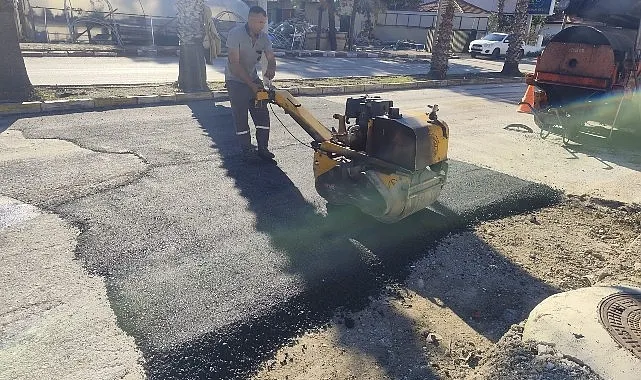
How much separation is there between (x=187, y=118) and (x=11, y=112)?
8.98 ft

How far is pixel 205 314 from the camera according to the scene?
3.06 metres

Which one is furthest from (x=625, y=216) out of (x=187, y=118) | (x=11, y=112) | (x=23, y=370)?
(x=11, y=112)

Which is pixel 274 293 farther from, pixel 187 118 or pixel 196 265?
pixel 187 118

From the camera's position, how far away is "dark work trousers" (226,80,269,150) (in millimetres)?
5988

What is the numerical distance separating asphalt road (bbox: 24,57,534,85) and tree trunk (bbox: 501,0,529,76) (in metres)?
3.19

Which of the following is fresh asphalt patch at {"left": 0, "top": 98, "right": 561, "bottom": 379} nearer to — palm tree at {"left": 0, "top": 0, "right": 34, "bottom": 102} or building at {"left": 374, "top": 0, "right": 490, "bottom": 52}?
palm tree at {"left": 0, "top": 0, "right": 34, "bottom": 102}

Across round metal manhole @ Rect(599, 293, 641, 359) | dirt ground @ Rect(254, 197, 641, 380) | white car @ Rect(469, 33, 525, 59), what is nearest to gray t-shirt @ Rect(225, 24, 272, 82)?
dirt ground @ Rect(254, 197, 641, 380)

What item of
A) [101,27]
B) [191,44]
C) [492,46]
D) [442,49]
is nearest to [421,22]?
[492,46]

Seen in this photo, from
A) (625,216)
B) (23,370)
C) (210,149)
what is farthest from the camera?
(210,149)

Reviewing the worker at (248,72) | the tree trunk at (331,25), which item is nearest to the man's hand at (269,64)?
the worker at (248,72)

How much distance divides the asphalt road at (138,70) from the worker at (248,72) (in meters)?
6.44

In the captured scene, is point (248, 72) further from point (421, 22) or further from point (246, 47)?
point (421, 22)

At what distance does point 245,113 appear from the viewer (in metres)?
6.05

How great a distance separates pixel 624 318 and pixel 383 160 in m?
2.06
